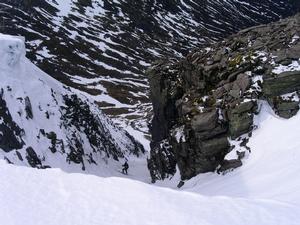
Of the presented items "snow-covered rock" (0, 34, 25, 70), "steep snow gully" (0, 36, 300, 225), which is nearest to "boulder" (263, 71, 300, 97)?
"steep snow gully" (0, 36, 300, 225)

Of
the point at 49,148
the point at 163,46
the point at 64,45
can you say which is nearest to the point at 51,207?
the point at 49,148

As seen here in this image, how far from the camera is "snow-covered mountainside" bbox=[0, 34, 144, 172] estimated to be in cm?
3388

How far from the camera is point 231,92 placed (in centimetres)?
2791

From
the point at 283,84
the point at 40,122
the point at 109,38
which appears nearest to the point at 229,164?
the point at 283,84

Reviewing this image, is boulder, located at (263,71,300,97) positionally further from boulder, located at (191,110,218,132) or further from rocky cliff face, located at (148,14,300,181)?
boulder, located at (191,110,218,132)

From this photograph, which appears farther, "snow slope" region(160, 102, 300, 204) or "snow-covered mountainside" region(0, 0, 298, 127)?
"snow-covered mountainside" region(0, 0, 298, 127)

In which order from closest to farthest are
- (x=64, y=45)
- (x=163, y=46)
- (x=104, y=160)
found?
(x=104, y=160) → (x=64, y=45) → (x=163, y=46)

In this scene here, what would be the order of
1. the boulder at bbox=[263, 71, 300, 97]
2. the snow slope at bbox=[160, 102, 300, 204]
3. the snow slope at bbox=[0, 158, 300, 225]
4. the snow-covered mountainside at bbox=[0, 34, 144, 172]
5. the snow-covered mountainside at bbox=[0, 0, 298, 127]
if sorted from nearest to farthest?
the snow slope at bbox=[0, 158, 300, 225], the snow slope at bbox=[160, 102, 300, 204], the boulder at bbox=[263, 71, 300, 97], the snow-covered mountainside at bbox=[0, 34, 144, 172], the snow-covered mountainside at bbox=[0, 0, 298, 127]

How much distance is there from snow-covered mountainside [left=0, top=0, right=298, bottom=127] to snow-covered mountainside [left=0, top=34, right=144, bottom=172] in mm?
43490

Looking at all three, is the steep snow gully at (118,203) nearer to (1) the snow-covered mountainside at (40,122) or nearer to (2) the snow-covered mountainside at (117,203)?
(2) the snow-covered mountainside at (117,203)

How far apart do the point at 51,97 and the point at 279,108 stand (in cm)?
2202

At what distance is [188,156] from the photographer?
101 feet

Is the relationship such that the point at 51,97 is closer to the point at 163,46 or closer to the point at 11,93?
the point at 11,93

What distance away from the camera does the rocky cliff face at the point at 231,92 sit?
86.2ft
